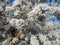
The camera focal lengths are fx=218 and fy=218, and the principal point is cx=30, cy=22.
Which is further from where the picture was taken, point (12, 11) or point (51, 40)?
→ point (12, 11)

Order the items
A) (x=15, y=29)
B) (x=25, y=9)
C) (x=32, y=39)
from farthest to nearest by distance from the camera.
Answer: (x=25, y=9) → (x=15, y=29) → (x=32, y=39)

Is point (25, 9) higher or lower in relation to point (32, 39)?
higher

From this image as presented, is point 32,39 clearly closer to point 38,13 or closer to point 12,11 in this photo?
point 38,13

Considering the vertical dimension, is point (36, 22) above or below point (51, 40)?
above

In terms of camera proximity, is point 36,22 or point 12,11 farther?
point 12,11

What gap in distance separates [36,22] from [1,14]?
65 centimetres

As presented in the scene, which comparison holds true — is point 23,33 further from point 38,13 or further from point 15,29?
point 38,13

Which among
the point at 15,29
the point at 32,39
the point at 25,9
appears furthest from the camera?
the point at 25,9

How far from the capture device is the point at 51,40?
3.79 meters

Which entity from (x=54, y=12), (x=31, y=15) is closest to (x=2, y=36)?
(x=31, y=15)

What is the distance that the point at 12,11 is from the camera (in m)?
4.12

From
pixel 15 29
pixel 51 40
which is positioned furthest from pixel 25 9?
pixel 51 40

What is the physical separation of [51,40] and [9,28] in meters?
0.76

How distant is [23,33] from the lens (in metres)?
3.70
